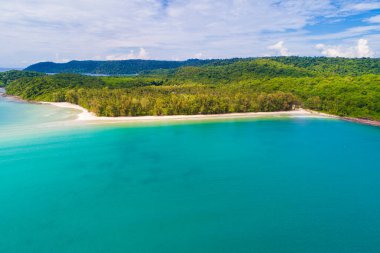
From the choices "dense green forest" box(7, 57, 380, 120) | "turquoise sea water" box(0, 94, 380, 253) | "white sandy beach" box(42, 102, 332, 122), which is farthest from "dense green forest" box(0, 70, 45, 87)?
"turquoise sea water" box(0, 94, 380, 253)

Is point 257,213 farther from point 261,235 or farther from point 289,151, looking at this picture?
point 289,151

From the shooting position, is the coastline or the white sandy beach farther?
the white sandy beach

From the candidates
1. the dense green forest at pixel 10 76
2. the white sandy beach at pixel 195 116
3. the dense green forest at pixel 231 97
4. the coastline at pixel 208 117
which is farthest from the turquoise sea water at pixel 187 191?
the dense green forest at pixel 10 76

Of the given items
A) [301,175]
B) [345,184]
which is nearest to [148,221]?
[301,175]

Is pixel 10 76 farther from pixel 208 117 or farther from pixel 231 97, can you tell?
pixel 231 97

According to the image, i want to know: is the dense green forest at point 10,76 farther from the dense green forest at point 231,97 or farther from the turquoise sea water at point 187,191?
the turquoise sea water at point 187,191

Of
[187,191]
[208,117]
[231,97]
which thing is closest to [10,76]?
[208,117]

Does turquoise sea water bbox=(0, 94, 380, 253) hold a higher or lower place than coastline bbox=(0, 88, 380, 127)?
lower

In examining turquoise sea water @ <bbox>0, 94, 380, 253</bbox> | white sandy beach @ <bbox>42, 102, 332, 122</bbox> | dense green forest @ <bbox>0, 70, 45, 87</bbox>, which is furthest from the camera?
dense green forest @ <bbox>0, 70, 45, 87</bbox>

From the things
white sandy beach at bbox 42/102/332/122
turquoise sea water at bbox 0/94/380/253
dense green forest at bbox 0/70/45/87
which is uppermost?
dense green forest at bbox 0/70/45/87

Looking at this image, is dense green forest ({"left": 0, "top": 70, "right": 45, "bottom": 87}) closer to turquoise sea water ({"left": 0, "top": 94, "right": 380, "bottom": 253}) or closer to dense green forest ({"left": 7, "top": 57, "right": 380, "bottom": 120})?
dense green forest ({"left": 7, "top": 57, "right": 380, "bottom": 120})
